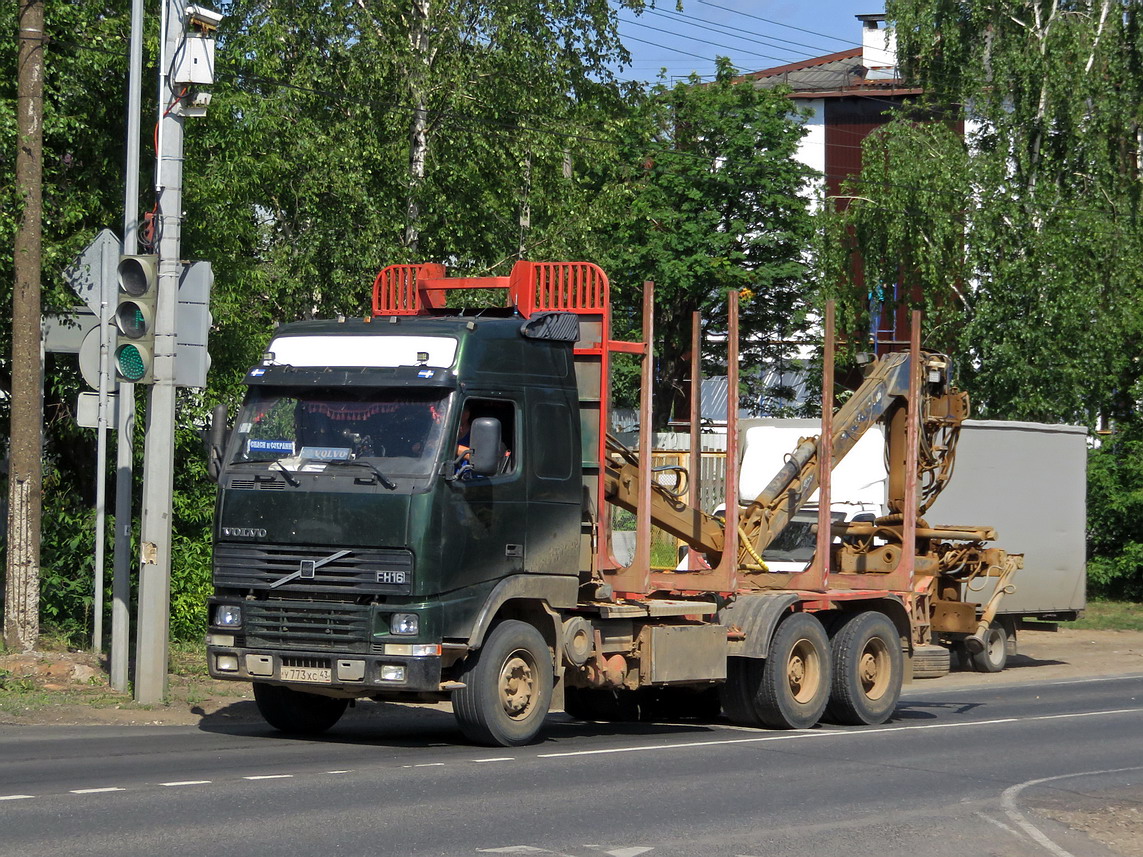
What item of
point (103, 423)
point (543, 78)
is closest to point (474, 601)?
point (103, 423)

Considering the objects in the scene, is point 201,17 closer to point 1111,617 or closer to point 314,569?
point 314,569

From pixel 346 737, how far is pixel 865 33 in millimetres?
56309

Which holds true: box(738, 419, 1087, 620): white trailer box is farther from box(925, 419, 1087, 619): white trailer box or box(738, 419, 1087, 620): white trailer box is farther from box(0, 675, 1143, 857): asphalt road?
box(0, 675, 1143, 857): asphalt road

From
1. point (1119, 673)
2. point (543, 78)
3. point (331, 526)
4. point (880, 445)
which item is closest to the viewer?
point (331, 526)

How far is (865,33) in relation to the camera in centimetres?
6425

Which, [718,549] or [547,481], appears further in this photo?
[718,549]

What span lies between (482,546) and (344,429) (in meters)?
1.30

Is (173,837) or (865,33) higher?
(865,33)

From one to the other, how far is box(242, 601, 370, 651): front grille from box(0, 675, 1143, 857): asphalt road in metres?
0.79

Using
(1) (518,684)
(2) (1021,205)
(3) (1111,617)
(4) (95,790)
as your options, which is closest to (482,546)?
(1) (518,684)

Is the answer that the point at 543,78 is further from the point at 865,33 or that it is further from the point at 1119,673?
the point at 865,33

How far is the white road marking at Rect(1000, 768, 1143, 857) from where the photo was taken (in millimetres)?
8680

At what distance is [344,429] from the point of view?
37.6ft

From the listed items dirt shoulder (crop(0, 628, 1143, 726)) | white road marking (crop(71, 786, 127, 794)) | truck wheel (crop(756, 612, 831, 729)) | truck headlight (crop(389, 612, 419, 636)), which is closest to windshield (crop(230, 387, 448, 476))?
truck headlight (crop(389, 612, 419, 636))
